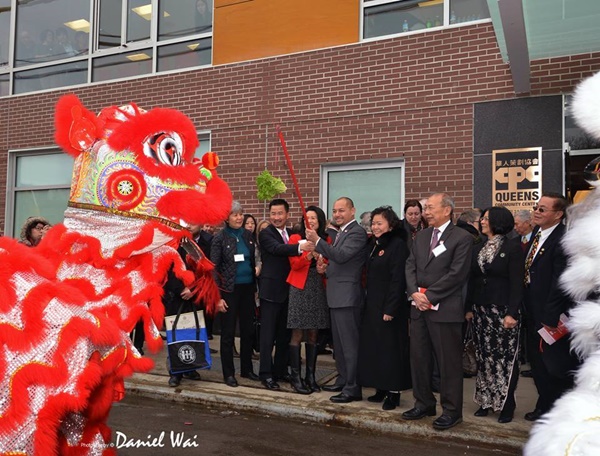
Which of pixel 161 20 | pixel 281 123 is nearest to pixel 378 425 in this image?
pixel 281 123

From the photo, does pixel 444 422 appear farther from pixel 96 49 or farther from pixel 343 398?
pixel 96 49

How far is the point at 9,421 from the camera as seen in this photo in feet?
5.99

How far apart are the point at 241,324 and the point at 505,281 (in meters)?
2.86

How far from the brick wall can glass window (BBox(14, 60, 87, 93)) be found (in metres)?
0.98

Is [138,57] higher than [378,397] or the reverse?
higher

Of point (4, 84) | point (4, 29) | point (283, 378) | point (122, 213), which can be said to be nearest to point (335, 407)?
point (283, 378)

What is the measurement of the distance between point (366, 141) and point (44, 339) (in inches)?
276

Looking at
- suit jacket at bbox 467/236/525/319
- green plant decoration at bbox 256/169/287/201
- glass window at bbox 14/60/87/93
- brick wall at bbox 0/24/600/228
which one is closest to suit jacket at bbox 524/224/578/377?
suit jacket at bbox 467/236/525/319

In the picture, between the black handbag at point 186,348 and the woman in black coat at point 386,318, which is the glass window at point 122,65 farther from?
the woman in black coat at point 386,318

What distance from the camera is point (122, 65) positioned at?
1049cm

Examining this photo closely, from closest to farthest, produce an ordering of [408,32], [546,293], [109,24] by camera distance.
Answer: [546,293] → [408,32] → [109,24]

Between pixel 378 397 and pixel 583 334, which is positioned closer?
pixel 583 334

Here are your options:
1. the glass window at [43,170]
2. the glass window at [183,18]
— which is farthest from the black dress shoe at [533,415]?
the glass window at [43,170]

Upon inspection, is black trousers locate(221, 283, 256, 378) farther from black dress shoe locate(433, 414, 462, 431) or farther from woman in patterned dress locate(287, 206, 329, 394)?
black dress shoe locate(433, 414, 462, 431)
